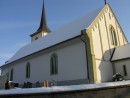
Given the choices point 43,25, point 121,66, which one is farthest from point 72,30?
point 43,25

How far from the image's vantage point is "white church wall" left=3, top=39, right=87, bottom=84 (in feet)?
60.6

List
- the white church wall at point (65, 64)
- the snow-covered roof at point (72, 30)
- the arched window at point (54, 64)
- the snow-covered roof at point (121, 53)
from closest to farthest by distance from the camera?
1. the white church wall at point (65, 64)
2. the snow-covered roof at point (121, 53)
3. the snow-covered roof at point (72, 30)
4. the arched window at point (54, 64)

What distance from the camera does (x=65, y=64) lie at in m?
20.2

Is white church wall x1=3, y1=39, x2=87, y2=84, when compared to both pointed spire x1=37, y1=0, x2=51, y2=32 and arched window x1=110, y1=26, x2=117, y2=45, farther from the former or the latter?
pointed spire x1=37, y1=0, x2=51, y2=32

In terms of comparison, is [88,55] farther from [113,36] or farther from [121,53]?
[113,36]

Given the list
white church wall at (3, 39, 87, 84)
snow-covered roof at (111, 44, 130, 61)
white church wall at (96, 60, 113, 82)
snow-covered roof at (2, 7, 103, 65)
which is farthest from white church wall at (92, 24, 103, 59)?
snow-covered roof at (111, 44, 130, 61)

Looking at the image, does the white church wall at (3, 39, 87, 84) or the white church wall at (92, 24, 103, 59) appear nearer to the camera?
the white church wall at (3, 39, 87, 84)

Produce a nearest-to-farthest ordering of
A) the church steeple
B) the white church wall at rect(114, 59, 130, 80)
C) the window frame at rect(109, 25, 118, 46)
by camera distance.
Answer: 1. the white church wall at rect(114, 59, 130, 80)
2. the window frame at rect(109, 25, 118, 46)
3. the church steeple

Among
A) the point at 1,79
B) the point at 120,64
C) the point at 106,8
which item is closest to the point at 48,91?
the point at 1,79

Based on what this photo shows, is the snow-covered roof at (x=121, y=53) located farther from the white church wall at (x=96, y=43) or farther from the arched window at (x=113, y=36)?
the white church wall at (x=96, y=43)

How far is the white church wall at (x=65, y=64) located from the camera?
60.6 ft

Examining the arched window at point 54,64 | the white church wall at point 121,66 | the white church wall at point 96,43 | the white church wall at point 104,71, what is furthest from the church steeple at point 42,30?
the white church wall at point 121,66

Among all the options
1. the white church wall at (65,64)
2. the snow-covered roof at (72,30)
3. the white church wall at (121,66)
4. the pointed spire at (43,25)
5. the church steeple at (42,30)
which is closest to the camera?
the white church wall at (121,66)

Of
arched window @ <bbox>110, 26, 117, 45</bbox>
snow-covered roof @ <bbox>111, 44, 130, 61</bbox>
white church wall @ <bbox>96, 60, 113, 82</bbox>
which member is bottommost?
white church wall @ <bbox>96, 60, 113, 82</bbox>
